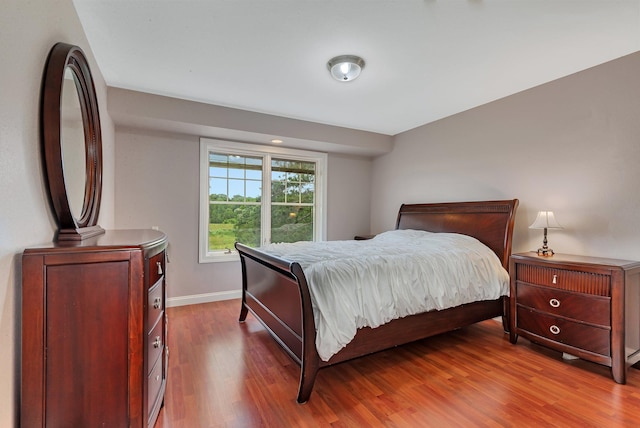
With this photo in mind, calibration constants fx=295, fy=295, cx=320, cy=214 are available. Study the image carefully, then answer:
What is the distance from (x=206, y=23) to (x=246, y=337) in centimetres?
268

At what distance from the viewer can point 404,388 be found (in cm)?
207

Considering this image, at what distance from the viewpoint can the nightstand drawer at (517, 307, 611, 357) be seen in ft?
7.26

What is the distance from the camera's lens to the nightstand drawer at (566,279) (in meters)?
2.23

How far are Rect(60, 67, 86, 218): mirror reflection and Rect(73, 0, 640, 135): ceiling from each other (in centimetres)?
64

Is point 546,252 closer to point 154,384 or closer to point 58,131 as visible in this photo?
point 154,384

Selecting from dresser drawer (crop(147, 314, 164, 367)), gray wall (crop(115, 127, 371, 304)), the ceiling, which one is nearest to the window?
gray wall (crop(115, 127, 371, 304))

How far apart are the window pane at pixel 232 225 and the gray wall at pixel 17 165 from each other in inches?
105

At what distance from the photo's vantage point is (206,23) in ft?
6.81

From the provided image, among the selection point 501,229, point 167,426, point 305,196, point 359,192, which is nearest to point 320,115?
point 305,196

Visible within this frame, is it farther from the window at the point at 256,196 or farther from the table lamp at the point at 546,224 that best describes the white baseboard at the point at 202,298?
the table lamp at the point at 546,224

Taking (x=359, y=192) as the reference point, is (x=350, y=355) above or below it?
below

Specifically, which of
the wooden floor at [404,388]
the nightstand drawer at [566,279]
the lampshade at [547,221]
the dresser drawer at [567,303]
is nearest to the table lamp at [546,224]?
the lampshade at [547,221]

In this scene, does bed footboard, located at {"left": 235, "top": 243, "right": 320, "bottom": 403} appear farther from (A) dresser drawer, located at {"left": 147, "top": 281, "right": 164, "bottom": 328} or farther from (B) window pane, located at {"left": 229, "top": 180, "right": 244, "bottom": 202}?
(B) window pane, located at {"left": 229, "top": 180, "right": 244, "bottom": 202}

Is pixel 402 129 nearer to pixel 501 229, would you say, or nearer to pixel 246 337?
pixel 501 229
